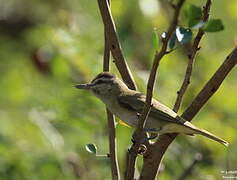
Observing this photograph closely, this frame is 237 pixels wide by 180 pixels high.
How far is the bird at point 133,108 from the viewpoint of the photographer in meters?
3.81

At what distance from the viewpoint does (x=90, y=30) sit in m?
5.74

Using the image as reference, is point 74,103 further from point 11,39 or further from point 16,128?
point 11,39

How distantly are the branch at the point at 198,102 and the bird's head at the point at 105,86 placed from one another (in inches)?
38.4

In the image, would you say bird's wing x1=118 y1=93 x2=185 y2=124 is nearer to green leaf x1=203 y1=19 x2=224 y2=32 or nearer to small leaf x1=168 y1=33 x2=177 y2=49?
small leaf x1=168 y1=33 x2=177 y2=49

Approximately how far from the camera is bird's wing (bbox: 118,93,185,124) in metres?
3.92

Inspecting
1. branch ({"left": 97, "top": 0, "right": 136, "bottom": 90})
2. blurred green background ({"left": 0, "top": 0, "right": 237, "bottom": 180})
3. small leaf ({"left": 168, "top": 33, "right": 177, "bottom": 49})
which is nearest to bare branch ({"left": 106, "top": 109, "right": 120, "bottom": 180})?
branch ({"left": 97, "top": 0, "right": 136, "bottom": 90})

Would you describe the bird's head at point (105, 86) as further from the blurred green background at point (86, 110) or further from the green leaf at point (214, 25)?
the green leaf at point (214, 25)

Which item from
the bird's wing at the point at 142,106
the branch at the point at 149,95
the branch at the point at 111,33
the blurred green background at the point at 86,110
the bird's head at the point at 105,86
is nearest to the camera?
the branch at the point at 149,95

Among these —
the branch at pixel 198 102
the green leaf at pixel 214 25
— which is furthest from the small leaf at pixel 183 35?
the branch at pixel 198 102

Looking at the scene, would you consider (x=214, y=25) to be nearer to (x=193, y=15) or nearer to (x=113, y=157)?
(x=193, y=15)

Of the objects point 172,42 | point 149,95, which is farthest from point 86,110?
point 172,42

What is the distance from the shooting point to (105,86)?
432cm

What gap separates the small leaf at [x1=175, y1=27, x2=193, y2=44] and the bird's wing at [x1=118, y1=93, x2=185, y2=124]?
1241 millimetres

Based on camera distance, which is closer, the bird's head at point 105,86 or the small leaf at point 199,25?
the small leaf at point 199,25
